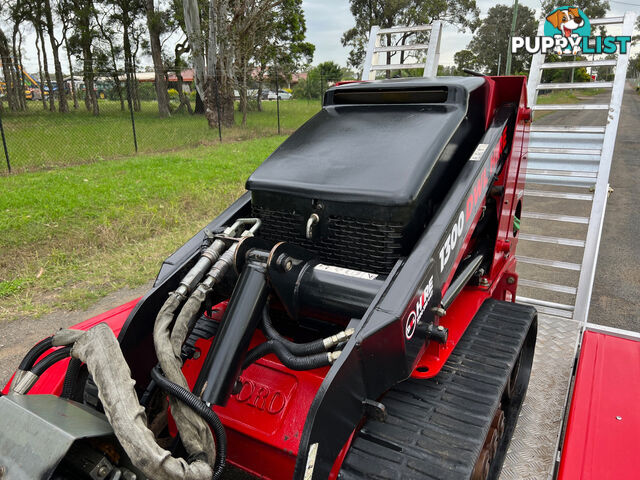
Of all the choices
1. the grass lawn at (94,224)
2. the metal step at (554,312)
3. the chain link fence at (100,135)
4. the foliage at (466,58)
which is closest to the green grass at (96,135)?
the chain link fence at (100,135)

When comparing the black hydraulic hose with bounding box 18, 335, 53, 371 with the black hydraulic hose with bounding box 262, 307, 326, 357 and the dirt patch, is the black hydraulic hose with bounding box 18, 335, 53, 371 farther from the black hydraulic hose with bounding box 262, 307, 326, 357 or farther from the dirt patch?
the dirt patch

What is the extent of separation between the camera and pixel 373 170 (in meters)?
1.92

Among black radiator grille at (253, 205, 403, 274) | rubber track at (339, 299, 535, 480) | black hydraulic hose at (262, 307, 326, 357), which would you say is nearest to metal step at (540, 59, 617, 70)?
rubber track at (339, 299, 535, 480)

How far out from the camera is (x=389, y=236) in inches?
72.7

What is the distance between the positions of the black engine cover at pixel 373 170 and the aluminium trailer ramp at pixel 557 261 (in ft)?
3.65

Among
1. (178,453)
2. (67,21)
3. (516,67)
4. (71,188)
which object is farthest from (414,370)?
(516,67)

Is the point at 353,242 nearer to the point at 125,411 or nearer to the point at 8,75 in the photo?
the point at 125,411

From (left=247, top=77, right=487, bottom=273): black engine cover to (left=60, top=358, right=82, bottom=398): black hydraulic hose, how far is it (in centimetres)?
88

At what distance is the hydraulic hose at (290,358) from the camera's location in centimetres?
159

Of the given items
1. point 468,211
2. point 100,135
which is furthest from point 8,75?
point 468,211

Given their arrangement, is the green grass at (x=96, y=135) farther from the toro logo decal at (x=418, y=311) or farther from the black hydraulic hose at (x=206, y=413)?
the toro logo decal at (x=418, y=311)

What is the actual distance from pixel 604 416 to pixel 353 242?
1.38m

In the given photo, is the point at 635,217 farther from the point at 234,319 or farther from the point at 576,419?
the point at 234,319

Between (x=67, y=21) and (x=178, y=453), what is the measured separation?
3953cm
